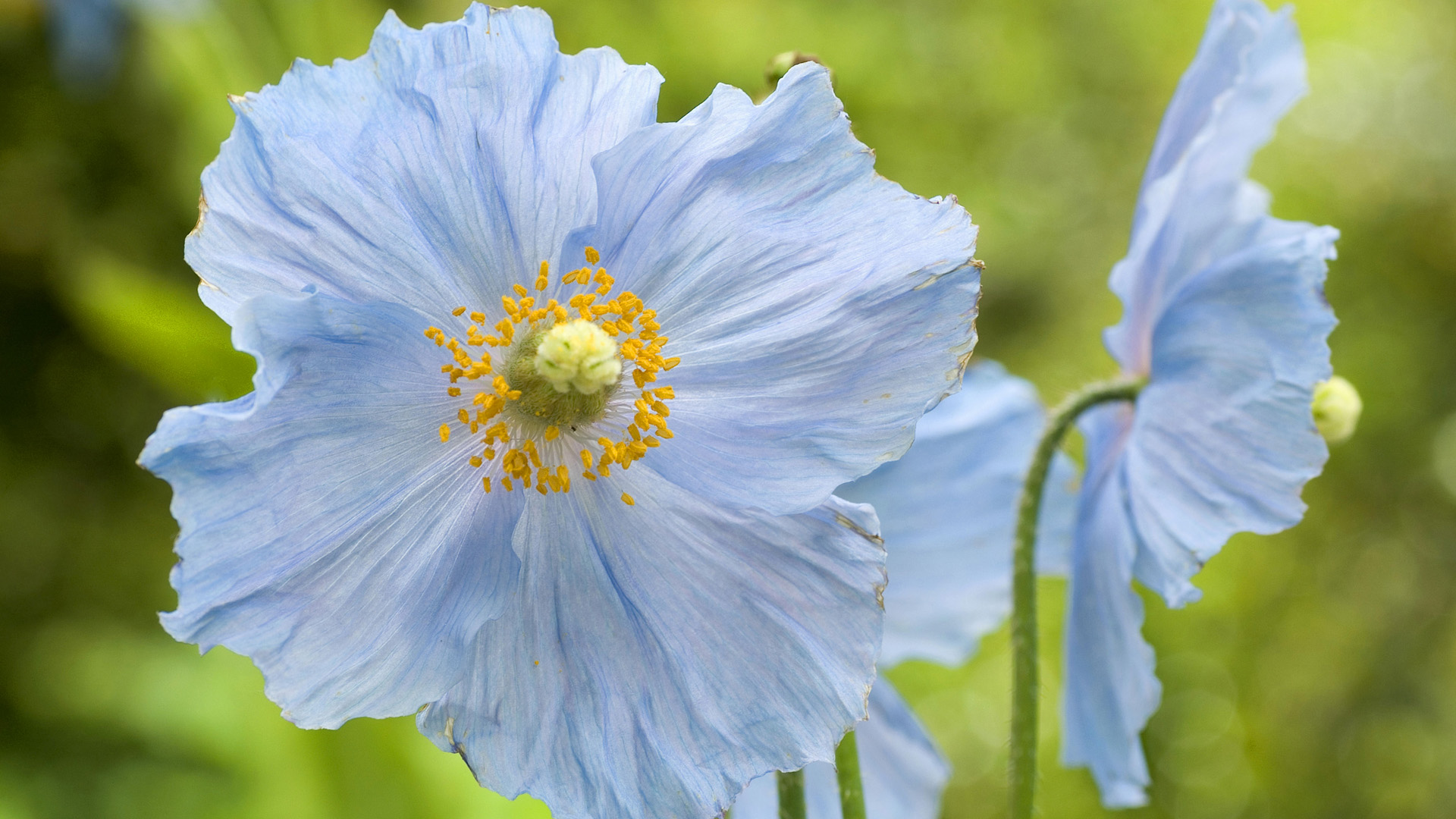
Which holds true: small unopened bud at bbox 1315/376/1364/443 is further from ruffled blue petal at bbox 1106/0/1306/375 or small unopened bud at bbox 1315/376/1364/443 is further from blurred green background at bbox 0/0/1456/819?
blurred green background at bbox 0/0/1456/819

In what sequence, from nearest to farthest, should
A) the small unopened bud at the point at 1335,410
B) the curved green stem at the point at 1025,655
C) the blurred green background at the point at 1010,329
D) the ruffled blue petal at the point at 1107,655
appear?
the curved green stem at the point at 1025,655 → the ruffled blue petal at the point at 1107,655 → the small unopened bud at the point at 1335,410 → the blurred green background at the point at 1010,329

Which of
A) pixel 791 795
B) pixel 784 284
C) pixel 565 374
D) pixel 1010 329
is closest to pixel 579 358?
pixel 565 374

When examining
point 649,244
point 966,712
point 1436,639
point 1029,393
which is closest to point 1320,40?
point 1436,639

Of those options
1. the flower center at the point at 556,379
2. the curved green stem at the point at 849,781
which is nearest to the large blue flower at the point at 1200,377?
the curved green stem at the point at 849,781

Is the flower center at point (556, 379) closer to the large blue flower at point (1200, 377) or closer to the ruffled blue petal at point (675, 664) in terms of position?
the ruffled blue petal at point (675, 664)

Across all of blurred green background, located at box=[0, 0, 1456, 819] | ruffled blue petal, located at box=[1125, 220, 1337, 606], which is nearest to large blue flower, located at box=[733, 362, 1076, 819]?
ruffled blue petal, located at box=[1125, 220, 1337, 606]

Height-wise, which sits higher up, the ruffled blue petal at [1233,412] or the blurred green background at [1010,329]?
the blurred green background at [1010,329]
